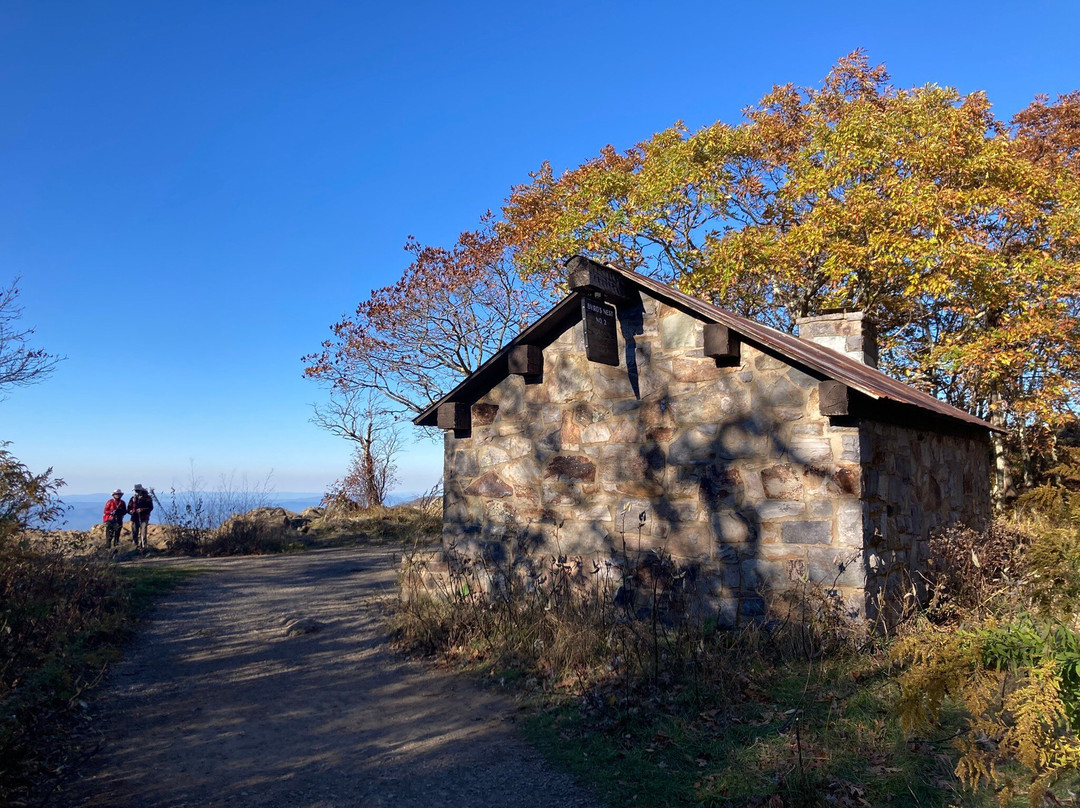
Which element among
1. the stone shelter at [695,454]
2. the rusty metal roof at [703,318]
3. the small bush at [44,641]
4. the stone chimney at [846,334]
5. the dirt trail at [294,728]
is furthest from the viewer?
the stone chimney at [846,334]

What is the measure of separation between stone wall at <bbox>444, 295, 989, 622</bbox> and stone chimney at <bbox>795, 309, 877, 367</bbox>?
7.48 ft

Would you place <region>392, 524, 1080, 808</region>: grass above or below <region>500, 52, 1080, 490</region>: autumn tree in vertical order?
below

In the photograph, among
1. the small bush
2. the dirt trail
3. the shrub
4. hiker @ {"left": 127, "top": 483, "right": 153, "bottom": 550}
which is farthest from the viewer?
hiker @ {"left": 127, "top": 483, "right": 153, "bottom": 550}

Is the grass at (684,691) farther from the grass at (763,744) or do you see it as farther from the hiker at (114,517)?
the hiker at (114,517)

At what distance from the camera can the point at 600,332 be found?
7734mm

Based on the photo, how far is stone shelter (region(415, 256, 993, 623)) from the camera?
677 cm

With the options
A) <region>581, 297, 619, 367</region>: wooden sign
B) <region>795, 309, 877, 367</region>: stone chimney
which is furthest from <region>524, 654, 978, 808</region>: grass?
<region>795, 309, 877, 367</region>: stone chimney

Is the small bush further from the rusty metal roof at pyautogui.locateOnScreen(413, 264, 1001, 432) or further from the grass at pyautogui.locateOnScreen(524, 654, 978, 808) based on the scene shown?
the rusty metal roof at pyautogui.locateOnScreen(413, 264, 1001, 432)

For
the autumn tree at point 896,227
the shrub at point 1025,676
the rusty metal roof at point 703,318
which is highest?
the autumn tree at point 896,227

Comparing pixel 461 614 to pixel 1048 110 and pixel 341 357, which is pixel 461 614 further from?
pixel 1048 110

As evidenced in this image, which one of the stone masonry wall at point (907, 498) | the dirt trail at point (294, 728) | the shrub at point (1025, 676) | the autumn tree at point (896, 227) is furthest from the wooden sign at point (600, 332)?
the autumn tree at point (896, 227)

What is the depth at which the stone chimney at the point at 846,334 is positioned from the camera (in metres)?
10.7

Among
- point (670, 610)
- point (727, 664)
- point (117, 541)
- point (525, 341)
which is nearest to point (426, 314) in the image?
point (117, 541)

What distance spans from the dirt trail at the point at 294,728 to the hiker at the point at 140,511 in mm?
7936
